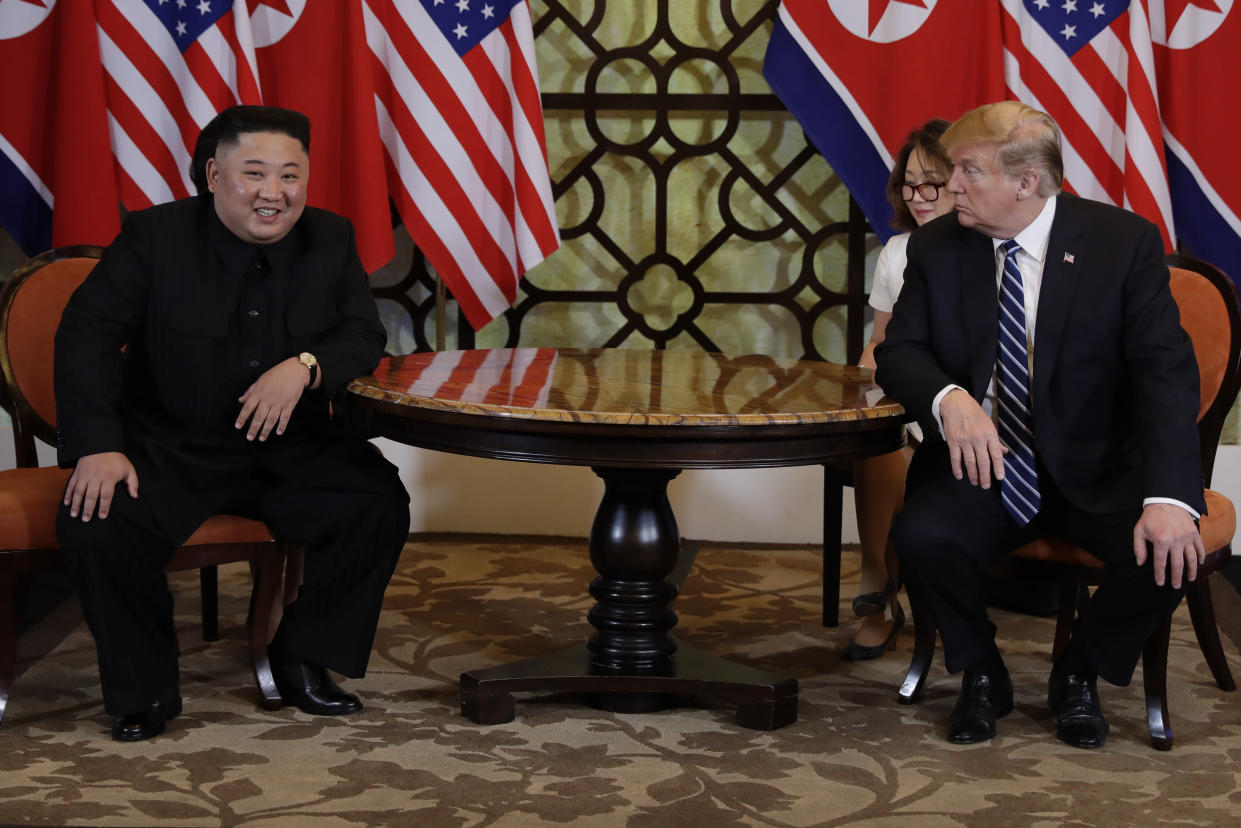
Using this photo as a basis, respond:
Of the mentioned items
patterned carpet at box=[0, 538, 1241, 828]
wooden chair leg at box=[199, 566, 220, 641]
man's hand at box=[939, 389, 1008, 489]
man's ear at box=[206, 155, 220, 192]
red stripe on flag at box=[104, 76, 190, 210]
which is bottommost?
patterned carpet at box=[0, 538, 1241, 828]

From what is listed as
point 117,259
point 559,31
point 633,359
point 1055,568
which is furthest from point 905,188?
point 117,259

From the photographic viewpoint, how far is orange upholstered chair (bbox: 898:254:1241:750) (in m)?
2.94

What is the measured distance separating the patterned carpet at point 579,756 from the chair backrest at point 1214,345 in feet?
2.10

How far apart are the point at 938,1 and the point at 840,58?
1.13ft

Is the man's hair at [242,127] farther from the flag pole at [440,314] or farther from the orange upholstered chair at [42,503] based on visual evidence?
the flag pole at [440,314]

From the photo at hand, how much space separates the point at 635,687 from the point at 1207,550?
1226mm

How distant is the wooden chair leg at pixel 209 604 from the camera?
3.64m

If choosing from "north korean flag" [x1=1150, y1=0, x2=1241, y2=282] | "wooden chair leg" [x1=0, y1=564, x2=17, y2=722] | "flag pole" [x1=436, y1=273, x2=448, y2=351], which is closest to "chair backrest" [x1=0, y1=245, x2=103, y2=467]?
"wooden chair leg" [x1=0, y1=564, x2=17, y2=722]

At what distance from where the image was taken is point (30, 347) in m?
3.34

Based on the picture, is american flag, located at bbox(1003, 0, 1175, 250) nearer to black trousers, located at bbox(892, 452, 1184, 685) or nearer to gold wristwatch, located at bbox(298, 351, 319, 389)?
black trousers, located at bbox(892, 452, 1184, 685)

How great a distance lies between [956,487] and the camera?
9.79 ft

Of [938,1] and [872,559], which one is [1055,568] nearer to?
[872,559]

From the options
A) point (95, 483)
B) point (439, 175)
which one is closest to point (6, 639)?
point (95, 483)

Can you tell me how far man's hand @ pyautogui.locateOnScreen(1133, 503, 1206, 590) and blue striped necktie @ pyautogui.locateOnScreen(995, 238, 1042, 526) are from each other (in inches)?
9.7
